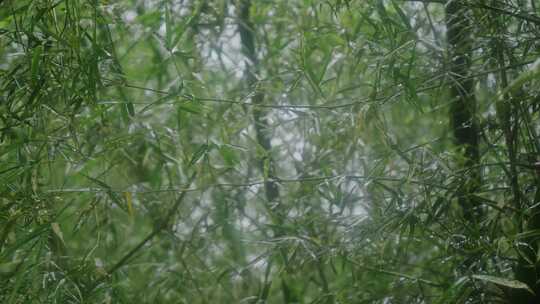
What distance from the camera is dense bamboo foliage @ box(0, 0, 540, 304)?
4.71 ft

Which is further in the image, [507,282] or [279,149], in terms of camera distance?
[279,149]

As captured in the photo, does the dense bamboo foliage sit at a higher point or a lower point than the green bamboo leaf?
higher

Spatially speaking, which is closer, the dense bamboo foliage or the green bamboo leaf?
the green bamboo leaf

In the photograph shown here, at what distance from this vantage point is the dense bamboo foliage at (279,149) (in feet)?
4.71

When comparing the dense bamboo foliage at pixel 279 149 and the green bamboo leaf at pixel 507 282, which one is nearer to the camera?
the green bamboo leaf at pixel 507 282

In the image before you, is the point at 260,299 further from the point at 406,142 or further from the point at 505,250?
the point at 406,142

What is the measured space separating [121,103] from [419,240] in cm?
73

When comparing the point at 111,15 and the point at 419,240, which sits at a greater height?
the point at 111,15

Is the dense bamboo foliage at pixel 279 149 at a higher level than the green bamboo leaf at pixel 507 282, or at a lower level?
higher

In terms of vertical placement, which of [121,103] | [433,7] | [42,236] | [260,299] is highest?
[433,7]

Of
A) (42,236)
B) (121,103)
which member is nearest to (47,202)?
(42,236)

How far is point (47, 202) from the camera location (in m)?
1.49

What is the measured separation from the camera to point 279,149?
1.94 m

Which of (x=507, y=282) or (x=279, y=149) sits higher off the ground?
(x=279, y=149)
